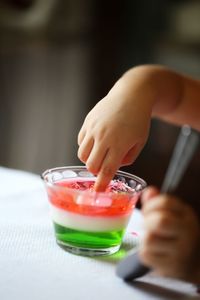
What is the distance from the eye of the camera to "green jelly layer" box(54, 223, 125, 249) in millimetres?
417

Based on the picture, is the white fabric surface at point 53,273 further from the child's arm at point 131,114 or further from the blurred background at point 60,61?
the blurred background at point 60,61

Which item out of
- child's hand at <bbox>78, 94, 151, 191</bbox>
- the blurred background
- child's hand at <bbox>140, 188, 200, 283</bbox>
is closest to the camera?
child's hand at <bbox>140, 188, 200, 283</bbox>

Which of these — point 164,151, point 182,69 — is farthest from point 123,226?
point 182,69

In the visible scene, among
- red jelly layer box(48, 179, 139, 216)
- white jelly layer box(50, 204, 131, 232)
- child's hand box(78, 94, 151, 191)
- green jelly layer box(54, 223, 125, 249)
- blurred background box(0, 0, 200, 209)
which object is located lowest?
blurred background box(0, 0, 200, 209)

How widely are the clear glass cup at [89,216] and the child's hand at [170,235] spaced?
124mm

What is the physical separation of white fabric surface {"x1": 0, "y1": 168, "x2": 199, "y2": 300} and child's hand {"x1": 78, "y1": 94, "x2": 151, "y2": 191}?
6 cm

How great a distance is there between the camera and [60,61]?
130 cm

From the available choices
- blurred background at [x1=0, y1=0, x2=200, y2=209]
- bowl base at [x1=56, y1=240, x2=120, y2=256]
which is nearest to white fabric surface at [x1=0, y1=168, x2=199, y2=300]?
bowl base at [x1=56, y1=240, x2=120, y2=256]

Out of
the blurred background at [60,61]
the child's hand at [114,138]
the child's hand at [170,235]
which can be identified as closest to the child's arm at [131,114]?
the child's hand at [114,138]

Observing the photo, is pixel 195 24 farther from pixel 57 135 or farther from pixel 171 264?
pixel 171 264

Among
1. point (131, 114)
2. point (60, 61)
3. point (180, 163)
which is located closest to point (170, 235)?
point (180, 163)

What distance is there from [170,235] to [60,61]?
1065mm

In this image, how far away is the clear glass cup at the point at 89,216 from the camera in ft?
1.34

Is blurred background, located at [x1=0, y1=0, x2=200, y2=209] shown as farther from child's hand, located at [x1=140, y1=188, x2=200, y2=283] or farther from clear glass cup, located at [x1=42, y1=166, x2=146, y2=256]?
child's hand, located at [x1=140, y1=188, x2=200, y2=283]
